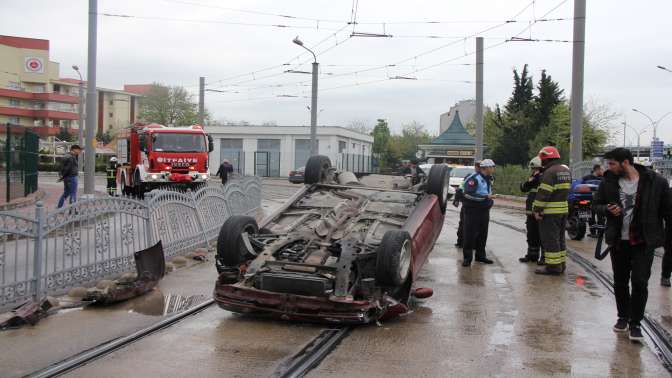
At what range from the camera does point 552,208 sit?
9.54 meters

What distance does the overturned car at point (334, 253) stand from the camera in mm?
6305

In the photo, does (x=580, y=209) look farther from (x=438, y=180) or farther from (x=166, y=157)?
(x=166, y=157)

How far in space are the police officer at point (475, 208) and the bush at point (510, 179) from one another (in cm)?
2112

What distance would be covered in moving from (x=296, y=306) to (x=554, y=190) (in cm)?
485

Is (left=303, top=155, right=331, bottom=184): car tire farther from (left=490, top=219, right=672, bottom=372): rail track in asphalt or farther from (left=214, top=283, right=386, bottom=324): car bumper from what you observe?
(left=490, top=219, right=672, bottom=372): rail track in asphalt

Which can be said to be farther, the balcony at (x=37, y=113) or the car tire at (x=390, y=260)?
the balcony at (x=37, y=113)

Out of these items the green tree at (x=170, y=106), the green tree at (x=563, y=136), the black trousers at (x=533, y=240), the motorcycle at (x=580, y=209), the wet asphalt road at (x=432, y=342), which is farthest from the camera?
the green tree at (x=170, y=106)

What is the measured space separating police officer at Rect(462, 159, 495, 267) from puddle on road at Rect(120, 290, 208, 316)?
4.38 metres

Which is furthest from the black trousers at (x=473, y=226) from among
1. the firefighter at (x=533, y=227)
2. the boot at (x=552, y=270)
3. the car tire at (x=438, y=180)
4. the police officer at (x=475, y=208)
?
the car tire at (x=438, y=180)

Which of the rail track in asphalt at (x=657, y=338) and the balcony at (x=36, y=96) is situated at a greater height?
the balcony at (x=36, y=96)

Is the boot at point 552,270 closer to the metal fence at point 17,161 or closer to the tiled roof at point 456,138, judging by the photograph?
the metal fence at point 17,161

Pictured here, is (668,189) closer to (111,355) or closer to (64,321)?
(111,355)

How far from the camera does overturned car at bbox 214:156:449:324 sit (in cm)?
630

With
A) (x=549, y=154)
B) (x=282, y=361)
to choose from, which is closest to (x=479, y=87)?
(x=549, y=154)
